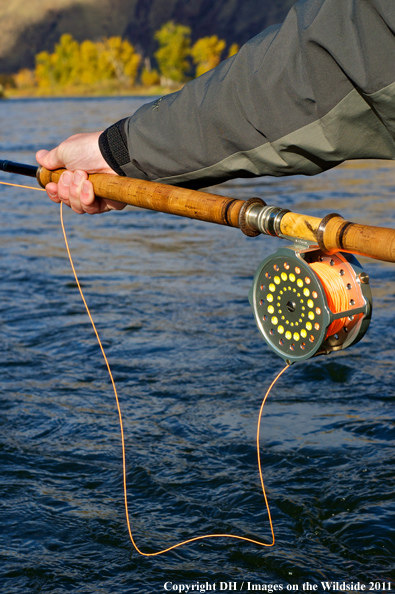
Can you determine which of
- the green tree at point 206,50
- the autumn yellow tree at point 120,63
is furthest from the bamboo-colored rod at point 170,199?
the autumn yellow tree at point 120,63

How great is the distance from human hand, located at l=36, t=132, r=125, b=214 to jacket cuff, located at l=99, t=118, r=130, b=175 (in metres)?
0.06

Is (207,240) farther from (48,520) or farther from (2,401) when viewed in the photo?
(48,520)

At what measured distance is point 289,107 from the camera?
6.25ft

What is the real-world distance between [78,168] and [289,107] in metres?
1.00

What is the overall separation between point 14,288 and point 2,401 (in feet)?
7.23

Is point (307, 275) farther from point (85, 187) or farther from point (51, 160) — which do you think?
point (51, 160)

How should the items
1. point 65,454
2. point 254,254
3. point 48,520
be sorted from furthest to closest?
1. point 254,254
2. point 65,454
3. point 48,520

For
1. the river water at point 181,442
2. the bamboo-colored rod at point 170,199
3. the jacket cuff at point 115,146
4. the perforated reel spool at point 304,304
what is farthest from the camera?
the river water at point 181,442

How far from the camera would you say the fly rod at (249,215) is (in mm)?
1847

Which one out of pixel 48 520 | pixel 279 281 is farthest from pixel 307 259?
pixel 48 520

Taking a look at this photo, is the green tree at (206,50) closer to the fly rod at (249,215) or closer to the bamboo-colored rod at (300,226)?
the fly rod at (249,215)

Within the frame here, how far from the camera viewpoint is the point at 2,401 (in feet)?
12.2

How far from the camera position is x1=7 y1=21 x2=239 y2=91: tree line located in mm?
117250

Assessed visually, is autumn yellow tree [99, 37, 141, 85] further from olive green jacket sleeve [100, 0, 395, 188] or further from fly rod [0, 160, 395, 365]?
fly rod [0, 160, 395, 365]
